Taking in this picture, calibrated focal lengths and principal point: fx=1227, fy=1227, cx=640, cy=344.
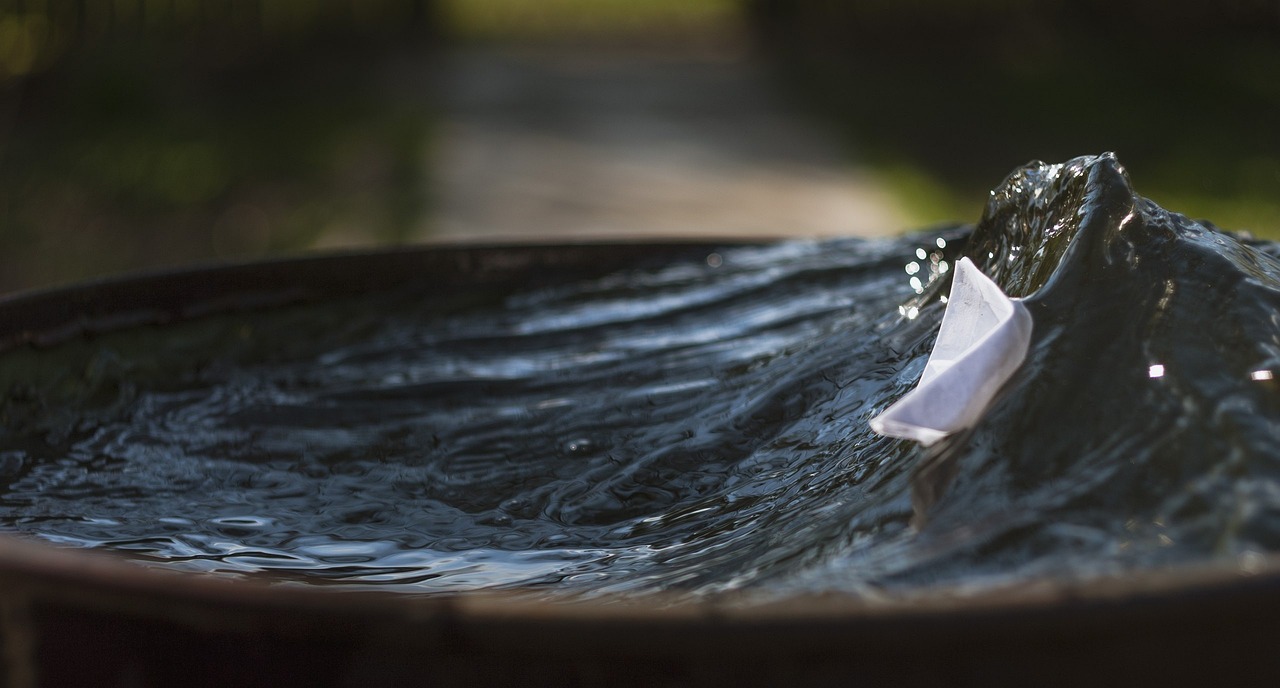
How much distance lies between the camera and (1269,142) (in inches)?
231

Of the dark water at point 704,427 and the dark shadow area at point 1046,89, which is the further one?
the dark shadow area at point 1046,89

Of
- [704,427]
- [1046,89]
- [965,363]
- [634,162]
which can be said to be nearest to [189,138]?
[634,162]

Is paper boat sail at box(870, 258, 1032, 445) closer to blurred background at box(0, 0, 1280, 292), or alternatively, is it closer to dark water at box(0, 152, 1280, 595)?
dark water at box(0, 152, 1280, 595)

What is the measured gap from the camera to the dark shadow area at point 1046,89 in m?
5.22

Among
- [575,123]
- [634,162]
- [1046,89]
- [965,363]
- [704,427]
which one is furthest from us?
[1046,89]

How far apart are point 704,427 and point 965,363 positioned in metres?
0.39

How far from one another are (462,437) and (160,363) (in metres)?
0.44

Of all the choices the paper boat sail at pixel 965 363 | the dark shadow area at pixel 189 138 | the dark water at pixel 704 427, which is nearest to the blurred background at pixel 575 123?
the dark shadow area at pixel 189 138

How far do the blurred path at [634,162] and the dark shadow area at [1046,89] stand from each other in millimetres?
372

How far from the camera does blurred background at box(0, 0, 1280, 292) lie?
15.2 ft

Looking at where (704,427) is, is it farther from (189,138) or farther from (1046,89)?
(1046,89)

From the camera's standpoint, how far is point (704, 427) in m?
1.11

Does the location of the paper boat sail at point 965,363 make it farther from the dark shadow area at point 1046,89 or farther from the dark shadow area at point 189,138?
the dark shadow area at point 1046,89

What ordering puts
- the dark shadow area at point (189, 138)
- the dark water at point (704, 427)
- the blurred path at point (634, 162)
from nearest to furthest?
the dark water at point (704, 427), the dark shadow area at point (189, 138), the blurred path at point (634, 162)
